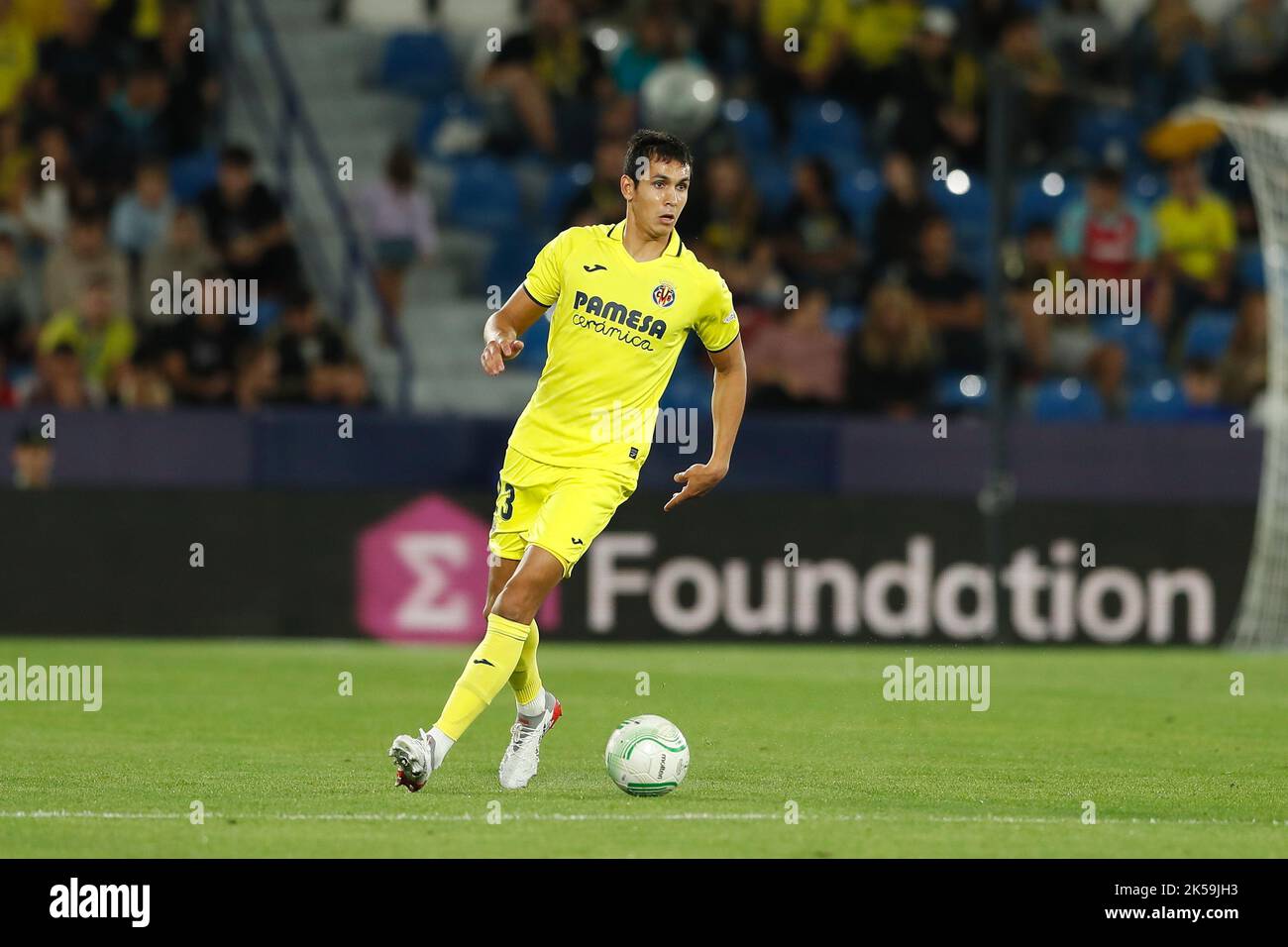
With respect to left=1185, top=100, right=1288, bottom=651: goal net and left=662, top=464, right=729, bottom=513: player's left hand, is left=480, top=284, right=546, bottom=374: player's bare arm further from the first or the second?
left=1185, top=100, right=1288, bottom=651: goal net

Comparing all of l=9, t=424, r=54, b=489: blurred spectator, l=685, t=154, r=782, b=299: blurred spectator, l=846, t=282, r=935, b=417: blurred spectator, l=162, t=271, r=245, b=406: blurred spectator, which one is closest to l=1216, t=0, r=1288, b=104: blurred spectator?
l=685, t=154, r=782, b=299: blurred spectator

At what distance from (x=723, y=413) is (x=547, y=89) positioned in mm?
11047

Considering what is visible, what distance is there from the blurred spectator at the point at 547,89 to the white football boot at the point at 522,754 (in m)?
11.1

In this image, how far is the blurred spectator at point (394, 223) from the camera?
1878cm

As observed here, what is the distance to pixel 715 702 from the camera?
1222cm

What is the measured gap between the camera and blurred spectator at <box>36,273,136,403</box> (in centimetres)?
1705

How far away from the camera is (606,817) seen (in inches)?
314

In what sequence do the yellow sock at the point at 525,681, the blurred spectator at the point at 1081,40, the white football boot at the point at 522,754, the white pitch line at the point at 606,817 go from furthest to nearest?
1. the blurred spectator at the point at 1081,40
2. the yellow sock at the point at 525,681
3. the white football boot at the point at 522,754
4. the white pitch line at the point at 606,817

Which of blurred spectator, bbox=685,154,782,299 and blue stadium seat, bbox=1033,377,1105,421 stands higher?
blurred spectator, bbox=685,154,782,299

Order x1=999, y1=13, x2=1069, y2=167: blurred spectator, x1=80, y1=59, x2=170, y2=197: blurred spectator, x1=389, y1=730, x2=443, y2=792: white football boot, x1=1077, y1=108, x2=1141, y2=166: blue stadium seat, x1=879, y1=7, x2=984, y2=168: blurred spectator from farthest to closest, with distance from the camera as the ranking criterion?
x1=1077, y1=108, x2=1141, y2=166: blue stadium seat → x1=999, y1=13, x2=1069, y2=167: blurred spectator → x1=879, y1=7, x2=984, y2=168: blurred spectator → x1=80, y1=59, x2=170, y2=197: blurred spectator → x1=389, y1=730, x2=443, y2=792: white football boot

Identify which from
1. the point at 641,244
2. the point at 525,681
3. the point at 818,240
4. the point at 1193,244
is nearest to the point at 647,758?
the point at 525,681

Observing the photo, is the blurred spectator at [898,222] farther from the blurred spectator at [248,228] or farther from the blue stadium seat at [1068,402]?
the blurred spectator at [248,228]

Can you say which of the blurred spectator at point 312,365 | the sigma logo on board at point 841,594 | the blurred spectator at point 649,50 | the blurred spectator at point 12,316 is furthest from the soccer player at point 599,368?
the blurred spectator at point 649,50

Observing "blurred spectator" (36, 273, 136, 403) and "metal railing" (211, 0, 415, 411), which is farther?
"metal railing" (211, 0, 415, 411)
